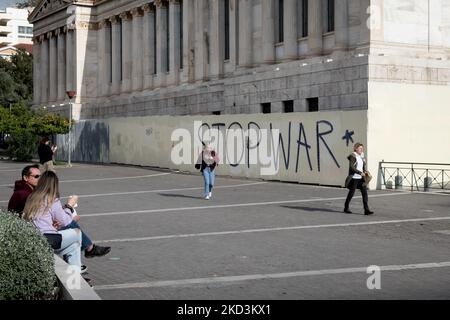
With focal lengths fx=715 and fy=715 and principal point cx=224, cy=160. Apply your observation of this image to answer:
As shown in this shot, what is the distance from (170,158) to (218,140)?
15.5 feet

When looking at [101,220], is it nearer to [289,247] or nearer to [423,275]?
[289,247]

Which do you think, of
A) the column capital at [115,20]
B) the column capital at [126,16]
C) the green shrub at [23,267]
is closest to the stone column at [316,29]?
the column capital at [126,16]

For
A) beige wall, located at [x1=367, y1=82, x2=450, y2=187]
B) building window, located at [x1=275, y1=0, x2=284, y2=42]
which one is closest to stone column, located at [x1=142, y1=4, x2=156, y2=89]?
building window, located at [x1=275, y1=0, x2=284, y2=42]

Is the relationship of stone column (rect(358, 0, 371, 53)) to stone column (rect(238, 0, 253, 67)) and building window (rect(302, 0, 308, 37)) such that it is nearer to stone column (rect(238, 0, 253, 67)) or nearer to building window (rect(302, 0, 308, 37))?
building window (rect(302, 0, 308, 37))

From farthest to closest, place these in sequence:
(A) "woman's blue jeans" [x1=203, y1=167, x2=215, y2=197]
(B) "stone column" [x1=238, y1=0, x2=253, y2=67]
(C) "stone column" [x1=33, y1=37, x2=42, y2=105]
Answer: (C) "stone column" [x1=33, y1=37, x2=42, y2=105] → (B) "stone column" [x1=238, y1=0, x2=253, y2=67] → (A) "woman's blue jeans" [x1=203, y1=167, x2=215, y2=197]

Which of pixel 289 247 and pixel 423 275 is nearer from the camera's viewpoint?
pixel 423 275

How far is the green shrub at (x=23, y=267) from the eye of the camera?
718 centimetres

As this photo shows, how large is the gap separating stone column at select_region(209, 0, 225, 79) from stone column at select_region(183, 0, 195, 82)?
289 cm

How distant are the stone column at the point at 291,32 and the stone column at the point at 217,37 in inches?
279

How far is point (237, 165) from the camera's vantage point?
2853cm

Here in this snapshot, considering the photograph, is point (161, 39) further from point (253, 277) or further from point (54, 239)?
point (253, 277)

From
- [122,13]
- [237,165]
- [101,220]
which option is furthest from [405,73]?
[122,13]

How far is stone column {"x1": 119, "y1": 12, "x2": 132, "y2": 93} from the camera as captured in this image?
52.7 meters
